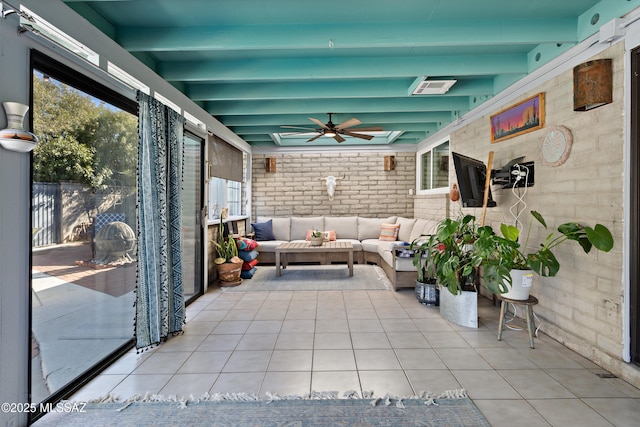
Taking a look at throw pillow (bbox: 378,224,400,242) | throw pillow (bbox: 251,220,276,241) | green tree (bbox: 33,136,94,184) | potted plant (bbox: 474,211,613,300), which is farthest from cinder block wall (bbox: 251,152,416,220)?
green tree (bbox: 33,136,94,184)

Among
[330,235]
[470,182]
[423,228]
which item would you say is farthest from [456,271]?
[330,235]

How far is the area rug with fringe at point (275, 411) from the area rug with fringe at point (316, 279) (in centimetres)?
246

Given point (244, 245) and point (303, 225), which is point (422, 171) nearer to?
point (303, 225)

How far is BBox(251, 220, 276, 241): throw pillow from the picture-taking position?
6.32 meters

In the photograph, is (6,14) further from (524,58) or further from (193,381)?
(524,58)

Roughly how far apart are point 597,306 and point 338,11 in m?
2.98

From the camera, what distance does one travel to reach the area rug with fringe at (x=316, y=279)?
178 inches

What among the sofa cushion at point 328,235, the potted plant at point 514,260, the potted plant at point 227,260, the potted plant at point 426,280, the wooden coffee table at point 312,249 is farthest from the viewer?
the sofa cushion at point 328,235

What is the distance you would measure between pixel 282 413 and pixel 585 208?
8.98 feet

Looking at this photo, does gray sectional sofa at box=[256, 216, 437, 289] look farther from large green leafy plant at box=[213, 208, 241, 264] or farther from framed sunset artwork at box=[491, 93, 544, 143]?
framed sunset artwork at box=[491, 93, 544, 143]

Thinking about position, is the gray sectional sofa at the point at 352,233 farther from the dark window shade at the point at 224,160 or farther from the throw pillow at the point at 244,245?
the dark window shade at the point at 224,160

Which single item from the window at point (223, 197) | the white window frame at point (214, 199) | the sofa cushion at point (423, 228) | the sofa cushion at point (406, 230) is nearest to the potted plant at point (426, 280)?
the sofa cushion at point (423, 228)

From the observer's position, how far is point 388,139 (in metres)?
6.76

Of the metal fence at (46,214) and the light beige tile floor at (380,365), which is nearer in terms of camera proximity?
the metal fence at (46,214)
